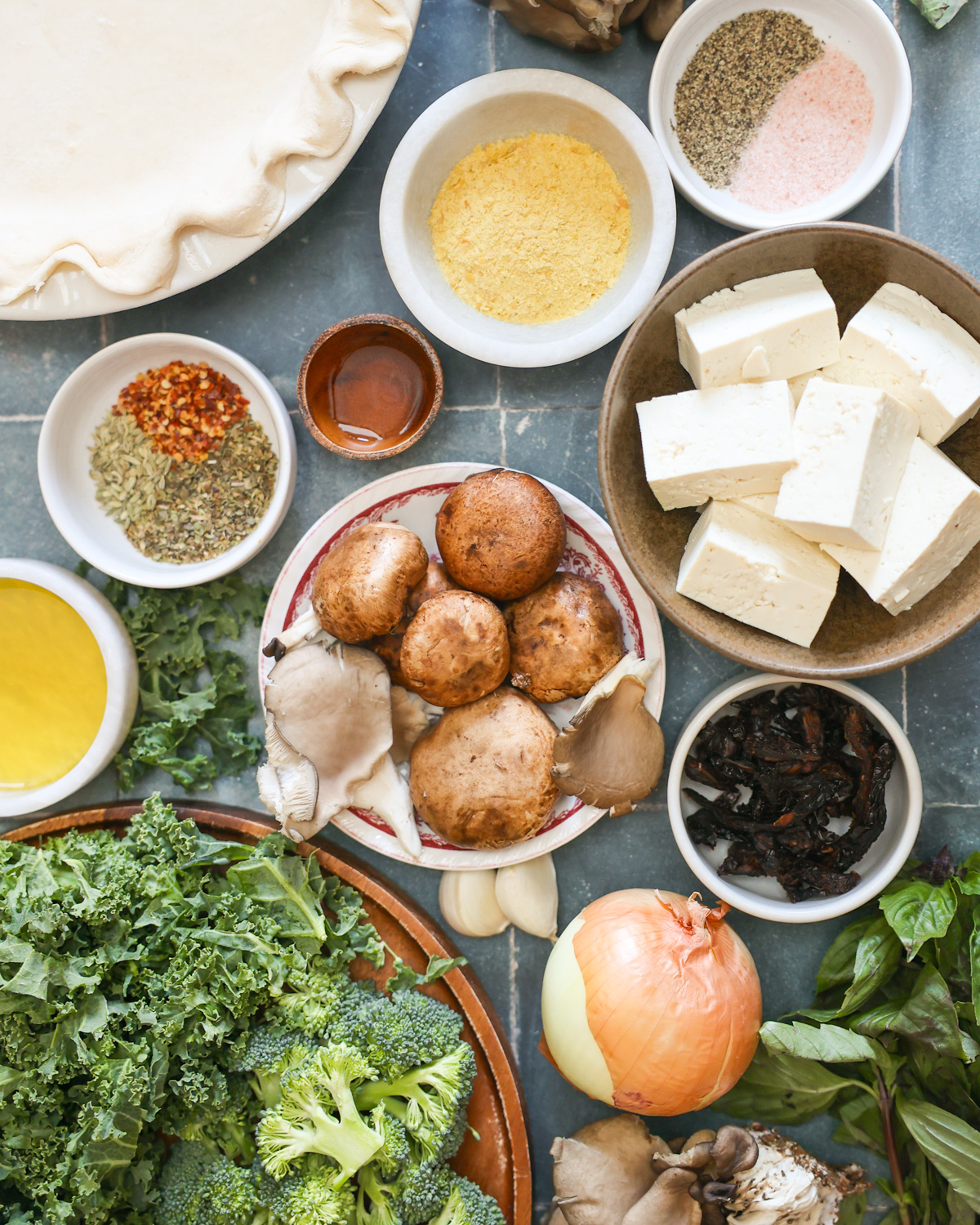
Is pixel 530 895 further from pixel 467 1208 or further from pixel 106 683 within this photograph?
pixel 106 683

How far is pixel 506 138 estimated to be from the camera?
167cm

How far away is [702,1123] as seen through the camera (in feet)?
5.80

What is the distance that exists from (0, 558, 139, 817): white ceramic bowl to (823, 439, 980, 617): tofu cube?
136cm

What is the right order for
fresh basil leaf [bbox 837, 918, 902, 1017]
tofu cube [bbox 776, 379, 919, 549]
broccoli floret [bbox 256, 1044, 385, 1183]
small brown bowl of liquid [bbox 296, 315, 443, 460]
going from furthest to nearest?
small brown bowl of liquid [bbox 296, 315, 443, 460], fresh basil leaf [bbox 837, 918, 902, 1017], broccoli floret [bbox 256, 1044, 385, 1183], tofu cube [bbox 776, 379, 919, 549]

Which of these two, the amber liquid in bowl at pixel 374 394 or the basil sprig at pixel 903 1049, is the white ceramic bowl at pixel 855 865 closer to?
the basil sprig at pixel 903 1049

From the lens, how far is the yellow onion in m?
1.50

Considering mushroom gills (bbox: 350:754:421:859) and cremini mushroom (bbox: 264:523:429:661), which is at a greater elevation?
cremini mushroom (bbox: 264:523:429:661)

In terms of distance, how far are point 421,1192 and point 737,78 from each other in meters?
2.12

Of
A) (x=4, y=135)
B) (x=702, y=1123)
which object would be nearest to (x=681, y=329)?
(x=4, y=135)

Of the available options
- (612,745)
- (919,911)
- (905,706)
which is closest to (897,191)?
(905,706)

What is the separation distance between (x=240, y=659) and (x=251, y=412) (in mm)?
511

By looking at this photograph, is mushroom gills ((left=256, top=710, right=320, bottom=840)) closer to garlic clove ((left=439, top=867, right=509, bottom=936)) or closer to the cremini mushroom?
the cremini mushroom

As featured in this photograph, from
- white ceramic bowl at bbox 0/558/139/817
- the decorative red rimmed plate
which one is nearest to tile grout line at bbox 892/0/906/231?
the decorative red rimmed plate

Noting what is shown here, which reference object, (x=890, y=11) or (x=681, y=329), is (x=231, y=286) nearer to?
(x=681, y=329)
